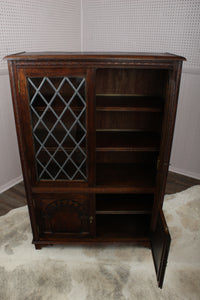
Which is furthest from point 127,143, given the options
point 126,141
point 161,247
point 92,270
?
point 92,270

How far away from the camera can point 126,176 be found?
6.15 feet

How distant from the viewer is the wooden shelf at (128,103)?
153 cm

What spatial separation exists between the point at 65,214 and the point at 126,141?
0.76m

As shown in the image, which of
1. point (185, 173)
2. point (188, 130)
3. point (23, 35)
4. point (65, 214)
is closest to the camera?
point (65, 214)

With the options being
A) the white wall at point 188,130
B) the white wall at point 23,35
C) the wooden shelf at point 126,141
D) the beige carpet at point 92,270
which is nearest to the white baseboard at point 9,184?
the white wall at point 23,35

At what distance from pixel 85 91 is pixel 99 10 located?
1.84 metres

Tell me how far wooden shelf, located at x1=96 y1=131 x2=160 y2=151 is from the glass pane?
0.19 m

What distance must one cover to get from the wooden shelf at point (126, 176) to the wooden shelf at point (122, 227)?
44 centimetres

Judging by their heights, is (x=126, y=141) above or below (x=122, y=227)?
above

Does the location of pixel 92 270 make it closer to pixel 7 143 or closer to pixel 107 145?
pixel 107 145

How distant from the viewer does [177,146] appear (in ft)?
9.87

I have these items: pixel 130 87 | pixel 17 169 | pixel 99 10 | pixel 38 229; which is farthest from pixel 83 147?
pixel 99 10

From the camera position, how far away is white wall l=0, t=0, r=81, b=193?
226 cm

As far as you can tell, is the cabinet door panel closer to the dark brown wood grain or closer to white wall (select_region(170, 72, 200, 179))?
the dark brown wood grain
